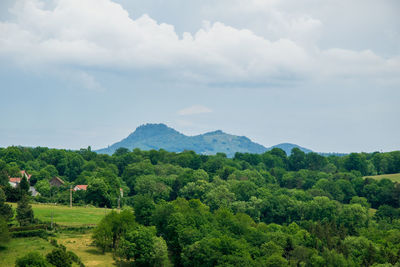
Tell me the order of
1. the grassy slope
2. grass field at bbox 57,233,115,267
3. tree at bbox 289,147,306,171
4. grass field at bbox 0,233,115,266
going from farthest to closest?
tree at bbox 289,147,306,171, grass field at bbox 57,233,115,267, the grassy slope, grass field at bbox 0,233,115,266

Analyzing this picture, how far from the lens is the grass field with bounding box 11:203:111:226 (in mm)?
68250

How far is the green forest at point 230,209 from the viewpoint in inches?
2152

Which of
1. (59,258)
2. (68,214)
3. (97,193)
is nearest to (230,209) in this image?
(97,193)

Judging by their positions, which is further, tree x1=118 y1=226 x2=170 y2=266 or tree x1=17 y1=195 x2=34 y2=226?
tree x1=17 y1=195 x2=34 y2=226

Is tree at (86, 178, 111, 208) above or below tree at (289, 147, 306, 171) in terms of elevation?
below

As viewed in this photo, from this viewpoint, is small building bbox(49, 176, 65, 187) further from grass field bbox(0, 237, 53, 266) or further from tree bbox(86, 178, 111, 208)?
grass field bbox(0, 237, 53, 266)

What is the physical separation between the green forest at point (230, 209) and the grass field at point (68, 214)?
4.77 m

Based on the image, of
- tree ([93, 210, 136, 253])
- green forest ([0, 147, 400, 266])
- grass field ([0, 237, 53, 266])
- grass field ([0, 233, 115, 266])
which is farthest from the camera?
tree ([93, 210, 136, 253])

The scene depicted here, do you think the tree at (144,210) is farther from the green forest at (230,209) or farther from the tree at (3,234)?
the tree at (3,234)

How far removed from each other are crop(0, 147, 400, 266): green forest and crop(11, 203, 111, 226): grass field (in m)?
4.77

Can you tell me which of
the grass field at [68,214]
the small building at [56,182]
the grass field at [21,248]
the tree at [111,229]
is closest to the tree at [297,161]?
the small building at [56,182]

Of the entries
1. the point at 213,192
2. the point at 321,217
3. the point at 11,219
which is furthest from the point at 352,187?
the point at 11,219

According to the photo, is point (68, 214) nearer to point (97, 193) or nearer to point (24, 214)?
point (24, 214)

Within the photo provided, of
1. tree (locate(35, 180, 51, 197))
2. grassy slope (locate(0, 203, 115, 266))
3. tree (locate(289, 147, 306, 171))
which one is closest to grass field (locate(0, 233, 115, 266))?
grassy slope (locate(0, 203, 115, 266))
